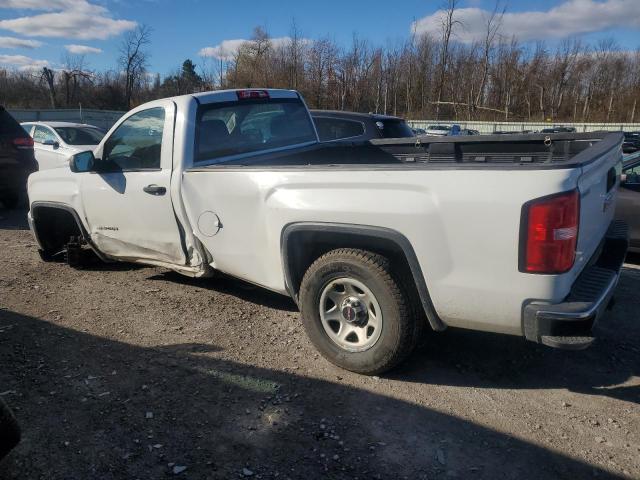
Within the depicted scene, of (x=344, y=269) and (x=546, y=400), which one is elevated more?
(x=344, y=269)

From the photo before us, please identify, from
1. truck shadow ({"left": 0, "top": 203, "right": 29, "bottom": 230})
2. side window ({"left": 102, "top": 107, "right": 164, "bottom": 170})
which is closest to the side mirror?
side window ({"left": 102, "top": 107, "right": 164, "bottom": 170})

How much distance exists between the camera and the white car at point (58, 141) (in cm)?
1152

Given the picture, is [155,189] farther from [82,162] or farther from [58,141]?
[58,141]

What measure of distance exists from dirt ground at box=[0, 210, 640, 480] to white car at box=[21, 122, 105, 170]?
312 inches

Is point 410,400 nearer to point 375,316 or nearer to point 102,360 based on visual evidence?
point 375,316

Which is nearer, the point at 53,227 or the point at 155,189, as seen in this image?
the point at 155,189

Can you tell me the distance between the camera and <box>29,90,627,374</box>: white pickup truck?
104 inches

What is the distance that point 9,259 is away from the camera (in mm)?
6293

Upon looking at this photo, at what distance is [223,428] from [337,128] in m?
6.93

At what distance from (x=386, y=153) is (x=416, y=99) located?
57486 mm

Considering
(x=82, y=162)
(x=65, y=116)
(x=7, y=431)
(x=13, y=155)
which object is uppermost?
(x=65, y=116)

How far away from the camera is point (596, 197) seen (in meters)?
3.08

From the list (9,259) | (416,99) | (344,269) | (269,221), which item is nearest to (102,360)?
(269,221)

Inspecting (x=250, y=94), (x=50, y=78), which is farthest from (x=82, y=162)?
(x=50, y=78)
